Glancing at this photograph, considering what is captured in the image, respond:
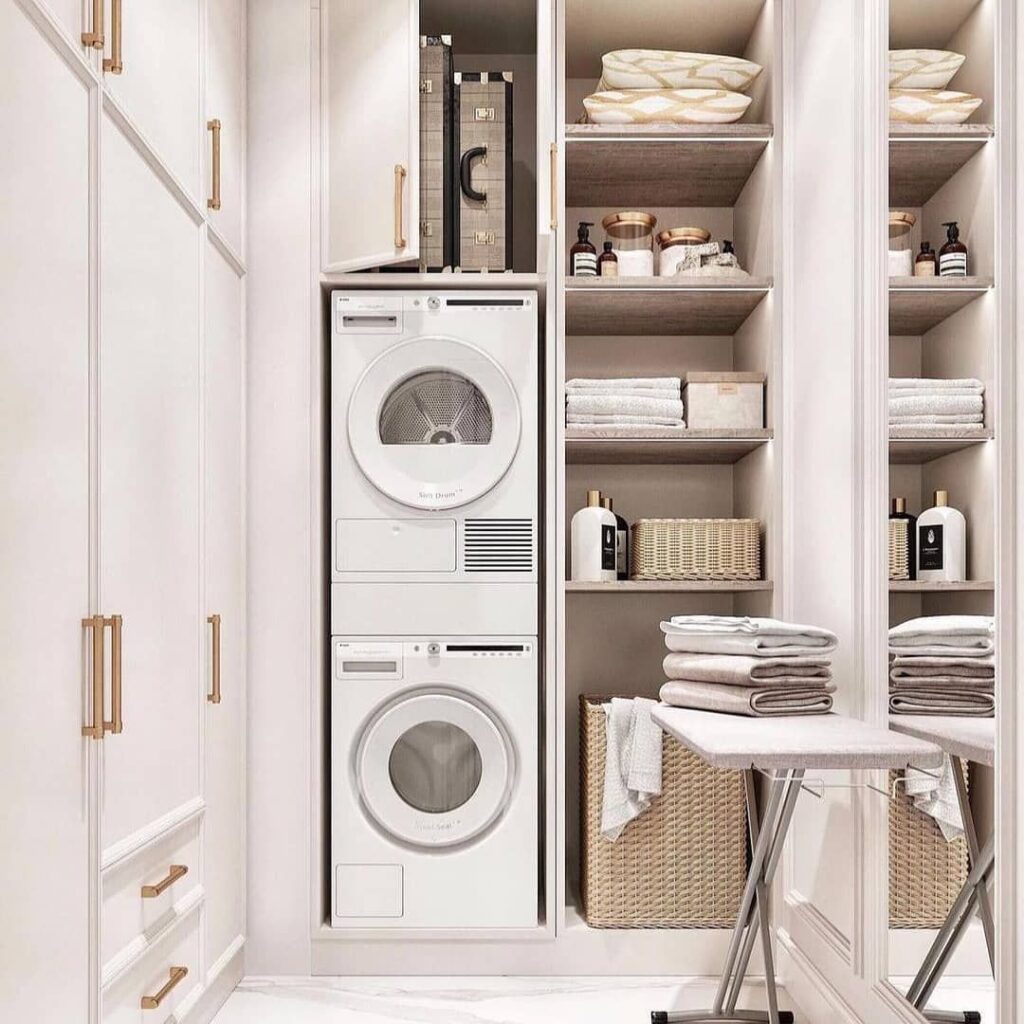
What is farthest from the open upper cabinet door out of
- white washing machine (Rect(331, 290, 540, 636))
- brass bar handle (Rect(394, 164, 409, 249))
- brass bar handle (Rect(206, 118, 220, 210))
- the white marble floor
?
the white marble floor

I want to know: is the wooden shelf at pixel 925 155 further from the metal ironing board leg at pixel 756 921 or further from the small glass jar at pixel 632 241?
the metal ironing board leg at pixel 756 921

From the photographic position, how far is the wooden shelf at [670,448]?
291cm

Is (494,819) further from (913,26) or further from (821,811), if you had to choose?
(913,26)

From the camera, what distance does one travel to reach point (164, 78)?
Answer: 2.22 metres

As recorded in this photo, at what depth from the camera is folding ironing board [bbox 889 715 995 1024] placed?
A: 168 centimetres

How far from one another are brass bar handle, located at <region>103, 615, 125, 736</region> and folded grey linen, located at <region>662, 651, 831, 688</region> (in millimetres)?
1156

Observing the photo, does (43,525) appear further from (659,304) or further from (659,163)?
(659,163)

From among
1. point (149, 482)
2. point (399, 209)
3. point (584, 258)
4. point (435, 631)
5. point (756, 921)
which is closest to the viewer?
point (149, 482)

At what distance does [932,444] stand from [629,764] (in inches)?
49.4

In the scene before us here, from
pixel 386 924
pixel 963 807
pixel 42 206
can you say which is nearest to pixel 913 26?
pixel 963 807

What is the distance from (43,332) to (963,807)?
1560 millimetres

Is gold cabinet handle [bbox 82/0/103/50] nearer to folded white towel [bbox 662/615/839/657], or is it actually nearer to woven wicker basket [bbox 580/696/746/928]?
folded white towel [bbox 662/615/839/657]

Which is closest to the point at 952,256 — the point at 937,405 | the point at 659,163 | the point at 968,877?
the point at 937,405

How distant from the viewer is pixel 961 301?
5.92 feet
